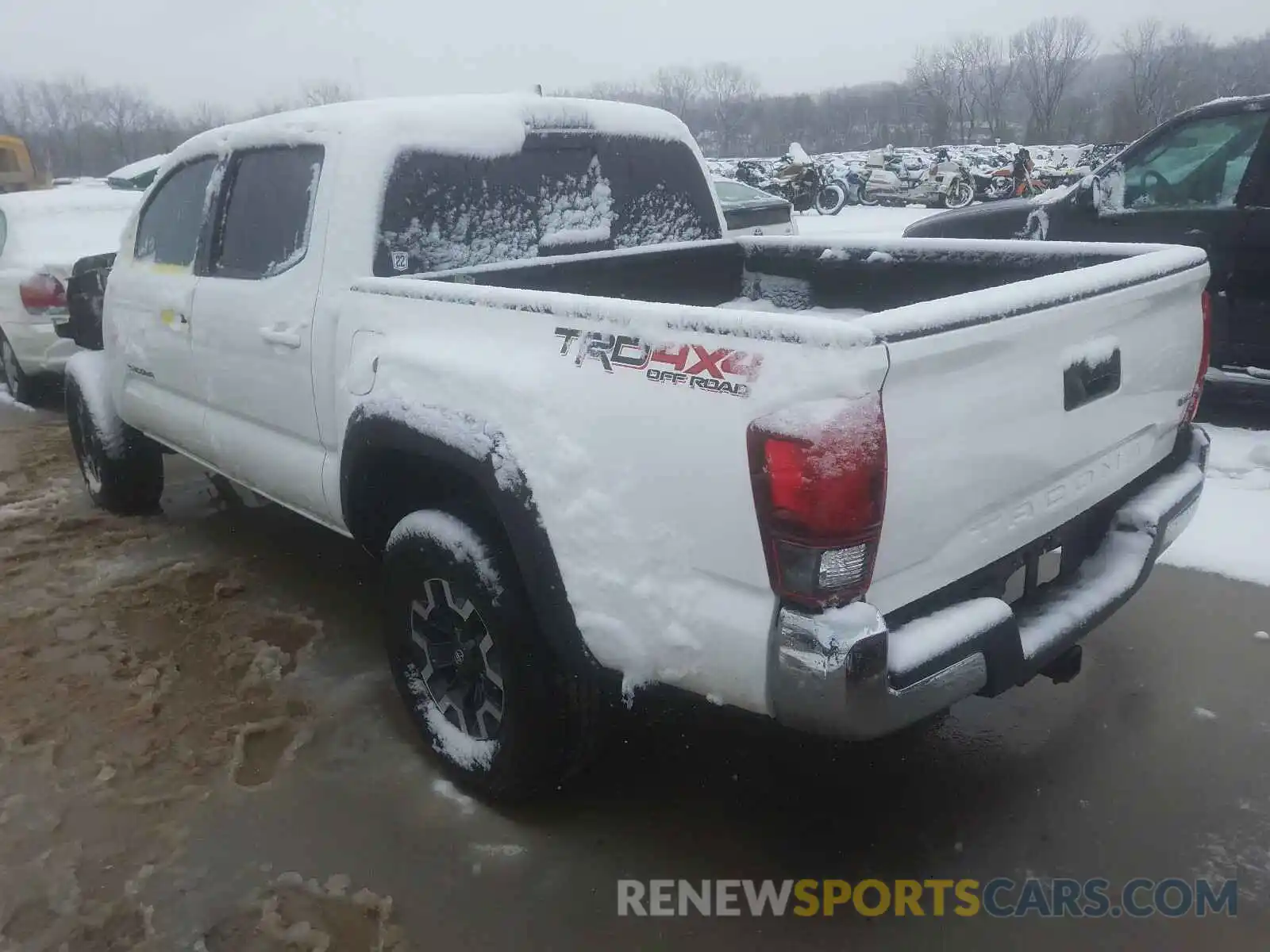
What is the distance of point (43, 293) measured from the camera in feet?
24.3

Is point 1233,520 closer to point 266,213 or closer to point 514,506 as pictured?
point 514,506

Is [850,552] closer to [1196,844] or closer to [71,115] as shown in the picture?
[1196,844]

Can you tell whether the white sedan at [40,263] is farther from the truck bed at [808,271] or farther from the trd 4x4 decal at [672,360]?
the trd 4x4 decal at [672,360]

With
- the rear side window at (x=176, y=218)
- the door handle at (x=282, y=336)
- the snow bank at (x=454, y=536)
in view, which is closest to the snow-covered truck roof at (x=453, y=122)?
the rear side window at (x=176, y=218)

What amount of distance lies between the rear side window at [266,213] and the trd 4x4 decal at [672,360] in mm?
1475

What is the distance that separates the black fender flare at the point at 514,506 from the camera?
2.40 metres

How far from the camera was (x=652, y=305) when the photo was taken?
220 centimetres

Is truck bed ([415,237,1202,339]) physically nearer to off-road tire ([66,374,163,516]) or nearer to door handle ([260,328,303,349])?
door handle ([260,328,303,349])

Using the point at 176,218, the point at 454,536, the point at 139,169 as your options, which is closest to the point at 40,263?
the point at 176,218

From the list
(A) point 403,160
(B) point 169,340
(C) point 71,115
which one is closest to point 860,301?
(A) point 403,160

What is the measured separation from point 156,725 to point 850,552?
2.54 m

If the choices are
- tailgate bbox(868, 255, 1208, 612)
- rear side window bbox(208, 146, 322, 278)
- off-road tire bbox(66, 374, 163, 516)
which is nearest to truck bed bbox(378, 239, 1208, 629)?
tailgate bbox(868, 255, 1208, 612)

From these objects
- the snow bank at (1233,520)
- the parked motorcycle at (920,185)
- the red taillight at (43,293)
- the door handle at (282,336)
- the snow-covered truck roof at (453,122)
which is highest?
the snow-covered truck roof at (453,122)

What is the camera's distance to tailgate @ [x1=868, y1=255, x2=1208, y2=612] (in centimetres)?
201
